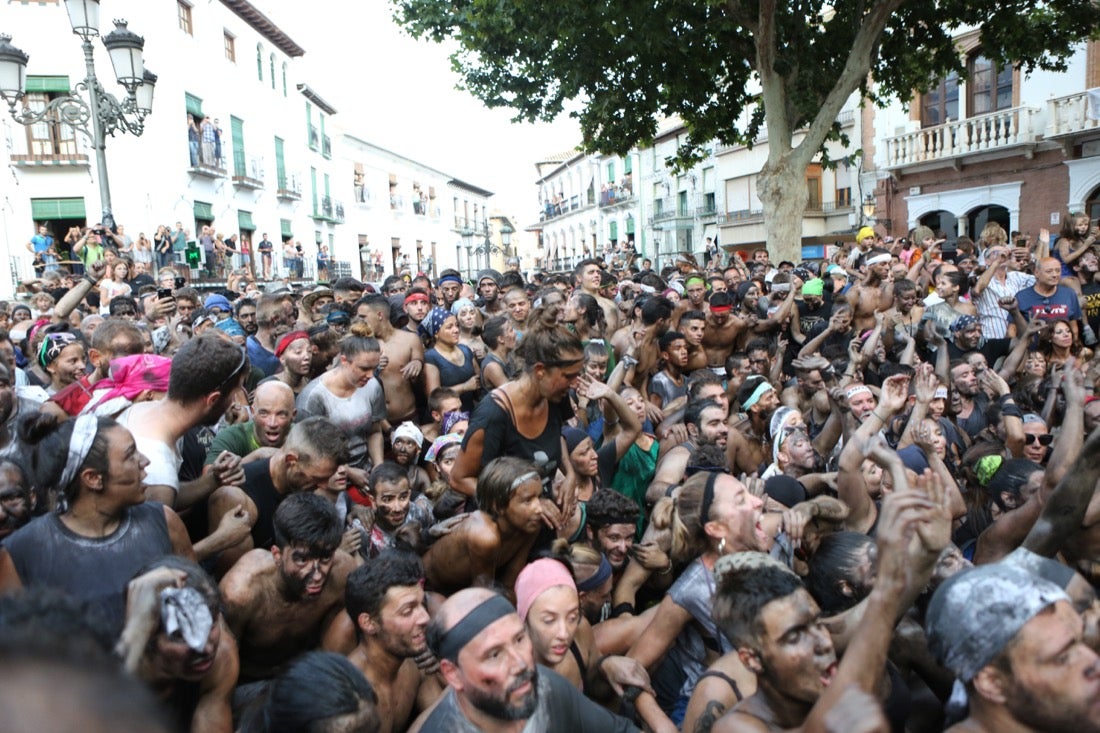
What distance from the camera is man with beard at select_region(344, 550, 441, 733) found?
9.31 feet

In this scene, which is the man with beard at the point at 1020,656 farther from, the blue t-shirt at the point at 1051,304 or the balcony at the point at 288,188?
the balcony at the point at 288,188

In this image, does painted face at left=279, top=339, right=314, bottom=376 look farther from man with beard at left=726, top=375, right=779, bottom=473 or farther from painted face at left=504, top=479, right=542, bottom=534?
man with beard at left=726, top=375, right=779, bottom=473

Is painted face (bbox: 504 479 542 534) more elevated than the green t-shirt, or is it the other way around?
the green t-shirt

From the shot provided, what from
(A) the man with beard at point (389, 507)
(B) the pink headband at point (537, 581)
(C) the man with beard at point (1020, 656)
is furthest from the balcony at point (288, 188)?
(C) the man with beard at point (1020, 656)

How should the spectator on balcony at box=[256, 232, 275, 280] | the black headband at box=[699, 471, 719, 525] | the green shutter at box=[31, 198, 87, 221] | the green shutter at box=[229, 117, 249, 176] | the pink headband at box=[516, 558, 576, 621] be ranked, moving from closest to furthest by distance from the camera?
the pink headband at box=[516, 558, 576, 621] < the black headband at box=[699, 471, 719, 525] < the green shutter at box=[31, 198, 87, 221] < the spectator on balcony at box=[256, 232, 275, 280] < the green shutter at box=[229, 117, 249, 176]

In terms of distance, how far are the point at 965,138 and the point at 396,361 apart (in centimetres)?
1951

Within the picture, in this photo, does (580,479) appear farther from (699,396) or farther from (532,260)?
(532,260)

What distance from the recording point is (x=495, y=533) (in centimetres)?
334

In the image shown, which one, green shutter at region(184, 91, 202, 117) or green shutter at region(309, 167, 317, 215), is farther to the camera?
green shutter at region(309, 167, 317, 215)

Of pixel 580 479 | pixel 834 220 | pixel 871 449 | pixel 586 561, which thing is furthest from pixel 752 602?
pixel 834 220

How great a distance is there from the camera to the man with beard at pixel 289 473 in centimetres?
348

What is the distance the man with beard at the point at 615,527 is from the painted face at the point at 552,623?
3.00ft

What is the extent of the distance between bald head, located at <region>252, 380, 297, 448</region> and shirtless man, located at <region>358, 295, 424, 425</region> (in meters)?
1.66

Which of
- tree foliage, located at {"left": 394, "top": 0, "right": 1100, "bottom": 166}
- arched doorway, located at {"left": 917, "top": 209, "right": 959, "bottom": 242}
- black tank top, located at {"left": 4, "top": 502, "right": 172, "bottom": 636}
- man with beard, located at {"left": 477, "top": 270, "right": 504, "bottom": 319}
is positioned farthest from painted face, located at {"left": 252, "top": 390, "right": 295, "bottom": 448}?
arched doorway, located at {"left": 917, "top": 209, "right": 959, "bottom": 242}
